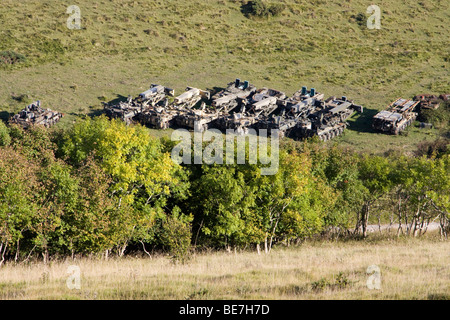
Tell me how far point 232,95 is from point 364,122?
16.9 m

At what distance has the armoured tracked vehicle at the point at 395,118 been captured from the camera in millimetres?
63281

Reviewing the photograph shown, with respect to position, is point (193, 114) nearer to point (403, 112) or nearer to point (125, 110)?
point (125, 110)

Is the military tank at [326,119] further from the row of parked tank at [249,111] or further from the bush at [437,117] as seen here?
the bush at [437,117]

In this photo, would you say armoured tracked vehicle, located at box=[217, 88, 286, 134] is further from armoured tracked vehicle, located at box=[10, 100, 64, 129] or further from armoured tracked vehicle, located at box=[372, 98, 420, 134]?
armoured tracked vehicle, located at box=[10, 100, 64, 129]

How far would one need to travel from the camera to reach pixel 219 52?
8369 centimetres

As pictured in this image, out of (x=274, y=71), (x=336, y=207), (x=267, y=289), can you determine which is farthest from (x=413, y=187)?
(x=274, y=71)

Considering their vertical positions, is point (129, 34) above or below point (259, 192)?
above

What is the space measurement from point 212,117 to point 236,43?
2943 centimetres

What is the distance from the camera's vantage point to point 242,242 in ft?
130

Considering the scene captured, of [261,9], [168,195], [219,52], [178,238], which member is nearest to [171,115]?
[168,195]

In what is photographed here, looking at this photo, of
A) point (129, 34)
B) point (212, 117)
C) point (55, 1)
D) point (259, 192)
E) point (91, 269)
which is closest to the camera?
point (91, 269)

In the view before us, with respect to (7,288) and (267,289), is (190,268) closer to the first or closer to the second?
(267,289)

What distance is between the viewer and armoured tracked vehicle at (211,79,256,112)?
64363mm
